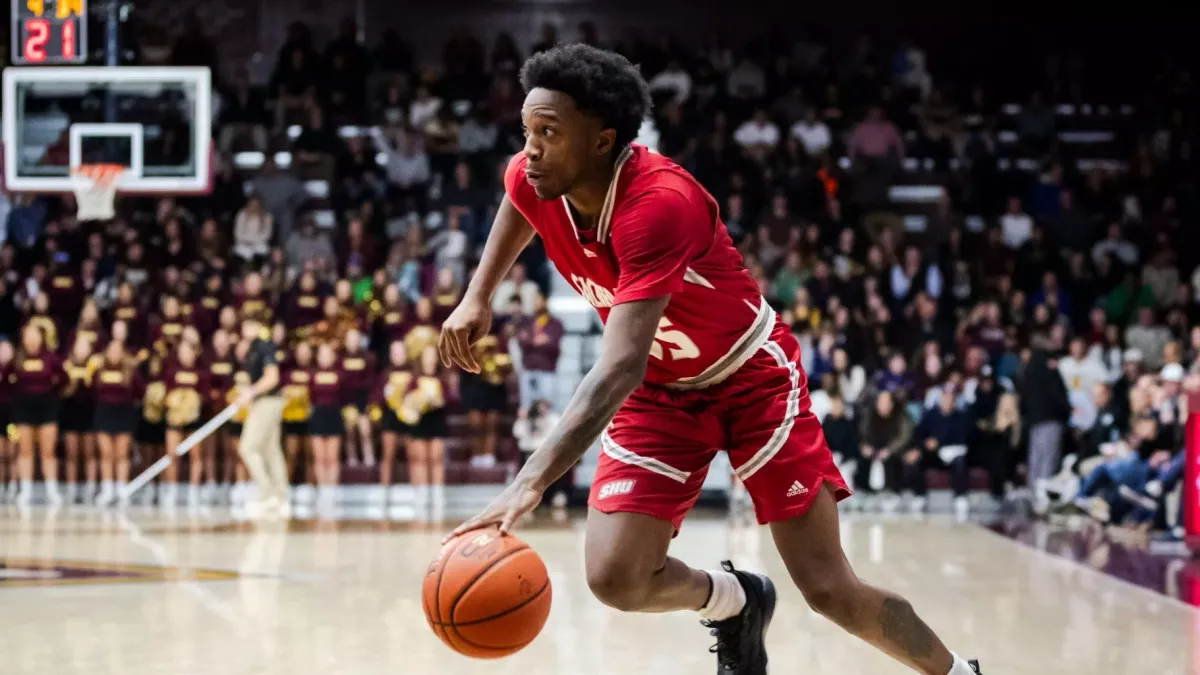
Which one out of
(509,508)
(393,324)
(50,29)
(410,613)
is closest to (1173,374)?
(393,324)

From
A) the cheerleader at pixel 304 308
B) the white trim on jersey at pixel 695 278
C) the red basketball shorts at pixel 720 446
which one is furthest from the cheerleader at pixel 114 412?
the white trim on jersey at pixel 695 278

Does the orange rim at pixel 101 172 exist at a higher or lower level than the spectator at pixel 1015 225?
higher

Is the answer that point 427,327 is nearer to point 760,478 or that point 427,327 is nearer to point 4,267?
point 4,267

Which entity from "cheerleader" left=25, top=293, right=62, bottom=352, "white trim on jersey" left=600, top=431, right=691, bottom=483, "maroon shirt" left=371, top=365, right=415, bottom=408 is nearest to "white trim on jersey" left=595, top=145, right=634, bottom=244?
"white trim on jersey" left=600, top=431, right=691, bottom=483

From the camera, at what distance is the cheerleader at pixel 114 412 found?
13.0 metres

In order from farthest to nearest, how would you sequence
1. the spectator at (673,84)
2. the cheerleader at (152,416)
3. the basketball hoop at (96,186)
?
the spectator at (673,84) < the cheerleader at (152,416) < the basketball hoop at (96,186)

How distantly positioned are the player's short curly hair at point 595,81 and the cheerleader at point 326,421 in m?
9.68

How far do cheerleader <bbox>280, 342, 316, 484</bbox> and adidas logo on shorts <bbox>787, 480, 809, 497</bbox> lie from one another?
9.70 metres

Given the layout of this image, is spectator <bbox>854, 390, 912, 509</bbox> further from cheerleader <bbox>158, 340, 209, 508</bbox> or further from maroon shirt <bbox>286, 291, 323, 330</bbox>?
cheerleader <bbox>158, 340, 209, 508</bbox>

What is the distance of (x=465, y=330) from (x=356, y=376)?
31.4ft

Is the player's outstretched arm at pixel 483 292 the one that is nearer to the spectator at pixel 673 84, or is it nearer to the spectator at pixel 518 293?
the spectator at pixel 518 293

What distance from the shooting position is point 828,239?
1512 cm

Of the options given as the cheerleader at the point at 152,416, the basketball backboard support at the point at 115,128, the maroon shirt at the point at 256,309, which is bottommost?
the cheerleader at the point at 152,416

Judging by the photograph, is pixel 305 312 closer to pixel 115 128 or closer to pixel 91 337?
pixel 91 337
